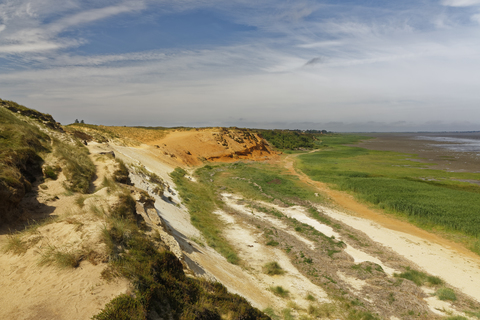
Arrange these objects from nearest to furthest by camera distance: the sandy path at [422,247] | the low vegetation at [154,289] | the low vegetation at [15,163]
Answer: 1. the low vegetation at [154,289]
2. the low vegetation at [15,163]
3. the sandy path at [422,247]

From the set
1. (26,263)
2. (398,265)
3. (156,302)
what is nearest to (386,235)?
(398,265)

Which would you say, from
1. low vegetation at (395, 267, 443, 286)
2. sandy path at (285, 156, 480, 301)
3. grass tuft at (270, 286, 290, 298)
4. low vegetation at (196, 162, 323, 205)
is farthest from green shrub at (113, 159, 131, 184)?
sandy path at (285, 156, 480, 301)

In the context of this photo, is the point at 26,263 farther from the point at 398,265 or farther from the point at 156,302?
the point at 398,265

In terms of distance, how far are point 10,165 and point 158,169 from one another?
26584 millimetres

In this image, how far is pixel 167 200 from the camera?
2222 cm

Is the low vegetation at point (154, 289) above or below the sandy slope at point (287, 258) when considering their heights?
above

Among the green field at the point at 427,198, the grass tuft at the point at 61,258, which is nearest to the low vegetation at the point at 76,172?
the grass tuft at the point at 61,258

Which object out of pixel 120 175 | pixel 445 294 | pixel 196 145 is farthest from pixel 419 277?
pixel 196 145

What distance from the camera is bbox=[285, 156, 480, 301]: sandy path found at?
14638mm

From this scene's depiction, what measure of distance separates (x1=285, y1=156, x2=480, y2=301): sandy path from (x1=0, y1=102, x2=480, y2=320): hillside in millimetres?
101

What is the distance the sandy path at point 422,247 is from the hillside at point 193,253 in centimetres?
10

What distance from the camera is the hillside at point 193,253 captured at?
5215 millimetres

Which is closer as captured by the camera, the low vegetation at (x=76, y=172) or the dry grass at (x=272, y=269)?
the low vegetation at (x=76, y=172)

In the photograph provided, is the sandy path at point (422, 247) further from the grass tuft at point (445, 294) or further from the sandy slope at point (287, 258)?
the grass tuft at point (445, 294)
